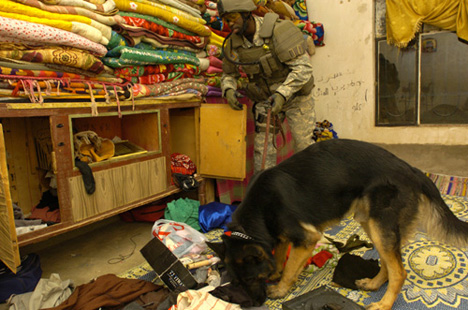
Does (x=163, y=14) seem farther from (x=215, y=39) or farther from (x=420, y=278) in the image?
(x=420, y=278)

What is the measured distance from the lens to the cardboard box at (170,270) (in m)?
2.14

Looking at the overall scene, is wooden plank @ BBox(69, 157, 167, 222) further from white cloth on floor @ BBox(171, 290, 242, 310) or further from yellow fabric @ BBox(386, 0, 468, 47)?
yellow fabric @ BBox(386, 0, 468, 47)

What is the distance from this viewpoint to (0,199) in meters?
1.92

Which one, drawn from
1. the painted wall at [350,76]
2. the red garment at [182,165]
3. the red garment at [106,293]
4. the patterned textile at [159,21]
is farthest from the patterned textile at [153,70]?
the painted wall at [350,76]

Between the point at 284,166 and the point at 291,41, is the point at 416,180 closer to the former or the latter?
the point at 284,166

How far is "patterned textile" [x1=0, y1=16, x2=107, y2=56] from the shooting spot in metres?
2.13

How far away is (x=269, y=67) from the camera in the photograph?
10.9 feet

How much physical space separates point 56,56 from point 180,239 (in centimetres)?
170

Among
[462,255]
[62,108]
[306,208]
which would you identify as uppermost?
[62,108]

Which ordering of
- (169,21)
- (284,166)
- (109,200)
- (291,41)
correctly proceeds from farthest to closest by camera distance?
1. (169,21)
2. (291,41)
3. (109,200)
4. (284,166)

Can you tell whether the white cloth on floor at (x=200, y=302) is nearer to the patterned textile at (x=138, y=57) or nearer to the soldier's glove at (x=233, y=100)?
the soldier's glove at (x=233, y=100)

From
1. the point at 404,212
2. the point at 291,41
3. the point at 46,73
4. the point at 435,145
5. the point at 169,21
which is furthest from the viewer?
the point at 435,145

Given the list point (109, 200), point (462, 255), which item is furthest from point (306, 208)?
point (109, 200)

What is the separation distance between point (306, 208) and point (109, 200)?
68.6 inches
